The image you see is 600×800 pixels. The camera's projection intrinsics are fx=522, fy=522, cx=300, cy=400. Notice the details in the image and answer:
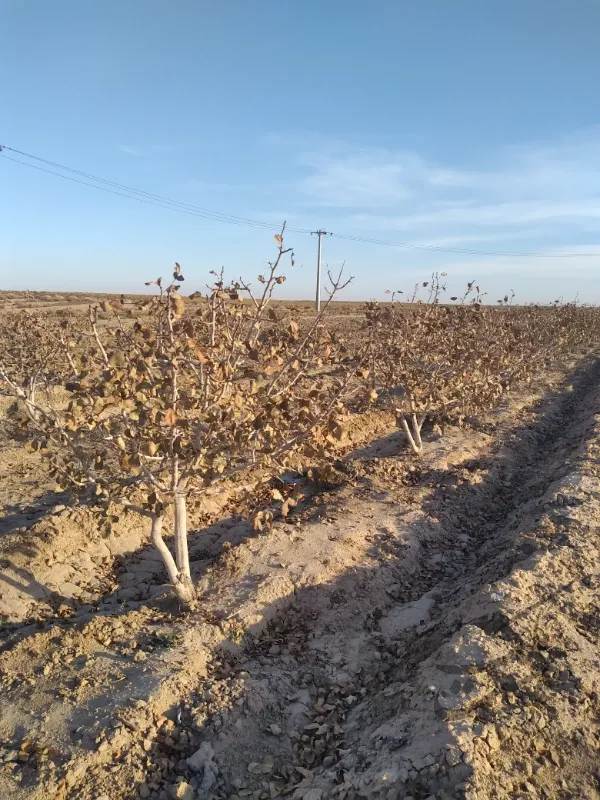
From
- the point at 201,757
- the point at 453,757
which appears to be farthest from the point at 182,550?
the point at 453,757

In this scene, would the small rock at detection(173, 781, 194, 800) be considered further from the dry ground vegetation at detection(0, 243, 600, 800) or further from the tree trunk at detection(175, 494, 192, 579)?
the tree trunk at detection(175, 494, 192, 579)

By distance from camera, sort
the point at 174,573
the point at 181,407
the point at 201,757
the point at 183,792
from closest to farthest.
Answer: the point at 183,792
the point at 201,757
the point at 181,407
the point at 174,573

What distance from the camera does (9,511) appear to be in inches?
283

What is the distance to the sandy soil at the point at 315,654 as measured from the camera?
3.28m

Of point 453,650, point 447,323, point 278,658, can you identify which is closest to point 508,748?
point 453,650

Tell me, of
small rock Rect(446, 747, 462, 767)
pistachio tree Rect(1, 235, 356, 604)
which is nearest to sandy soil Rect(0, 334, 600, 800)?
small rock Rect(446, 747, 462, 767)

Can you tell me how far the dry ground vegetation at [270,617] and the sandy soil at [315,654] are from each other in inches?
0.7

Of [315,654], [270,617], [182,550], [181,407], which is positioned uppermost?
[181,407]

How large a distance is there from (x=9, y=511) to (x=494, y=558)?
6.33 m

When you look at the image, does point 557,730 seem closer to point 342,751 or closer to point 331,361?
point 342,751

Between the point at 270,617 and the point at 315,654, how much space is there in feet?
1.91

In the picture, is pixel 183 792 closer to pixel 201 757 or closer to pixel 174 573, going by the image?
pixel 201 757

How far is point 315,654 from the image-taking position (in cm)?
469

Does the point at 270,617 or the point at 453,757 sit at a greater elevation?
the point at 453,757
